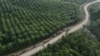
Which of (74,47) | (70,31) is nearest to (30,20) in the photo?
(70,31)

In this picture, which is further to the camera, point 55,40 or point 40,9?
point 40,9

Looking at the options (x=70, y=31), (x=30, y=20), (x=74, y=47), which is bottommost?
(x=74, y=47)

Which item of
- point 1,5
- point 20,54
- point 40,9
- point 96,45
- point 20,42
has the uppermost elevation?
point 1,5

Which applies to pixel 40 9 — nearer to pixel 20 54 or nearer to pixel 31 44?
pixel 31 44

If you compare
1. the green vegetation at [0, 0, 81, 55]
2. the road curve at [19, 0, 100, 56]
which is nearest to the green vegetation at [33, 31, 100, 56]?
the road curve at [19, 0, 100, 56]

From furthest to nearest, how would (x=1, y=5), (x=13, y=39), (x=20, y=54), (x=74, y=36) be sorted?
(x=1, y=5) → (x=74, y=36) → (x=13, y=39) → (x=20, y=54)

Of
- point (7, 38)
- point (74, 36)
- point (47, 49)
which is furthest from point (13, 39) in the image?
point (74, 36)

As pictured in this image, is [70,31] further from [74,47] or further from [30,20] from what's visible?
[30,20]
